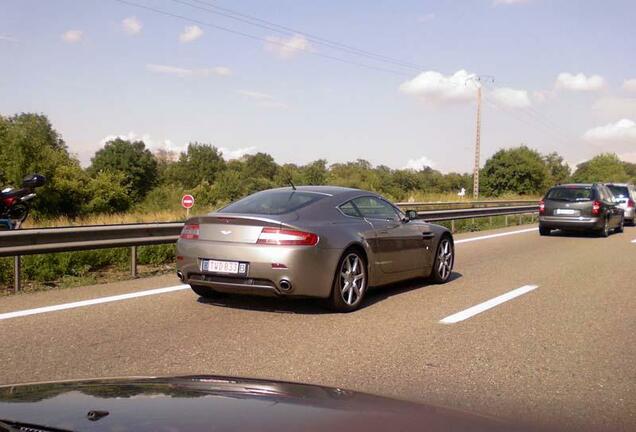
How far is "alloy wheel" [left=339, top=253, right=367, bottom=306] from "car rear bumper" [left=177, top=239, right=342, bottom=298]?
0.27m

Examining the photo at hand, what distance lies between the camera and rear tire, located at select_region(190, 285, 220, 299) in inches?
294

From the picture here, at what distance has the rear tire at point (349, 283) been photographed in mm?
6938

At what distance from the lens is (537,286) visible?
9.32 meters

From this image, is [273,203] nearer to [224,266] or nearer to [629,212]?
[224,266]

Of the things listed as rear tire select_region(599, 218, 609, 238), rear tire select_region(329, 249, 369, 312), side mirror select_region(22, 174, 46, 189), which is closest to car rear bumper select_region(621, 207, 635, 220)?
rear tire select_region(599, 218, 609, 238)

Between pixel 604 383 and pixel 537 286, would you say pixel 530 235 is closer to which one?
pixel 537 286

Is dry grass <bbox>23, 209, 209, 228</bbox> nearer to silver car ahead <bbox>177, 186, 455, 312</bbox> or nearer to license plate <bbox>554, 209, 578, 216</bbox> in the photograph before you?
license plate <bbox>554, 209, 578, 216</bbox>

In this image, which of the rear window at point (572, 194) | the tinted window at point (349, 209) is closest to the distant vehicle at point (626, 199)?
the rear window at point (572, 194)

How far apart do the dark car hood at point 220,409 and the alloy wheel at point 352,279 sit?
14.7 ft

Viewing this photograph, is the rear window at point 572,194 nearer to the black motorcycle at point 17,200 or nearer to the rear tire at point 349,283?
the rear tire at point 349,283

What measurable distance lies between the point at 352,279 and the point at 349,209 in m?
0.87

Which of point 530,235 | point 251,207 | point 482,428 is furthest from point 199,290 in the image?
point 530,235

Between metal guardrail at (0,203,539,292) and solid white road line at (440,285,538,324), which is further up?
metal guardrail at (0,203,539,292)

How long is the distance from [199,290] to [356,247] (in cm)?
193
